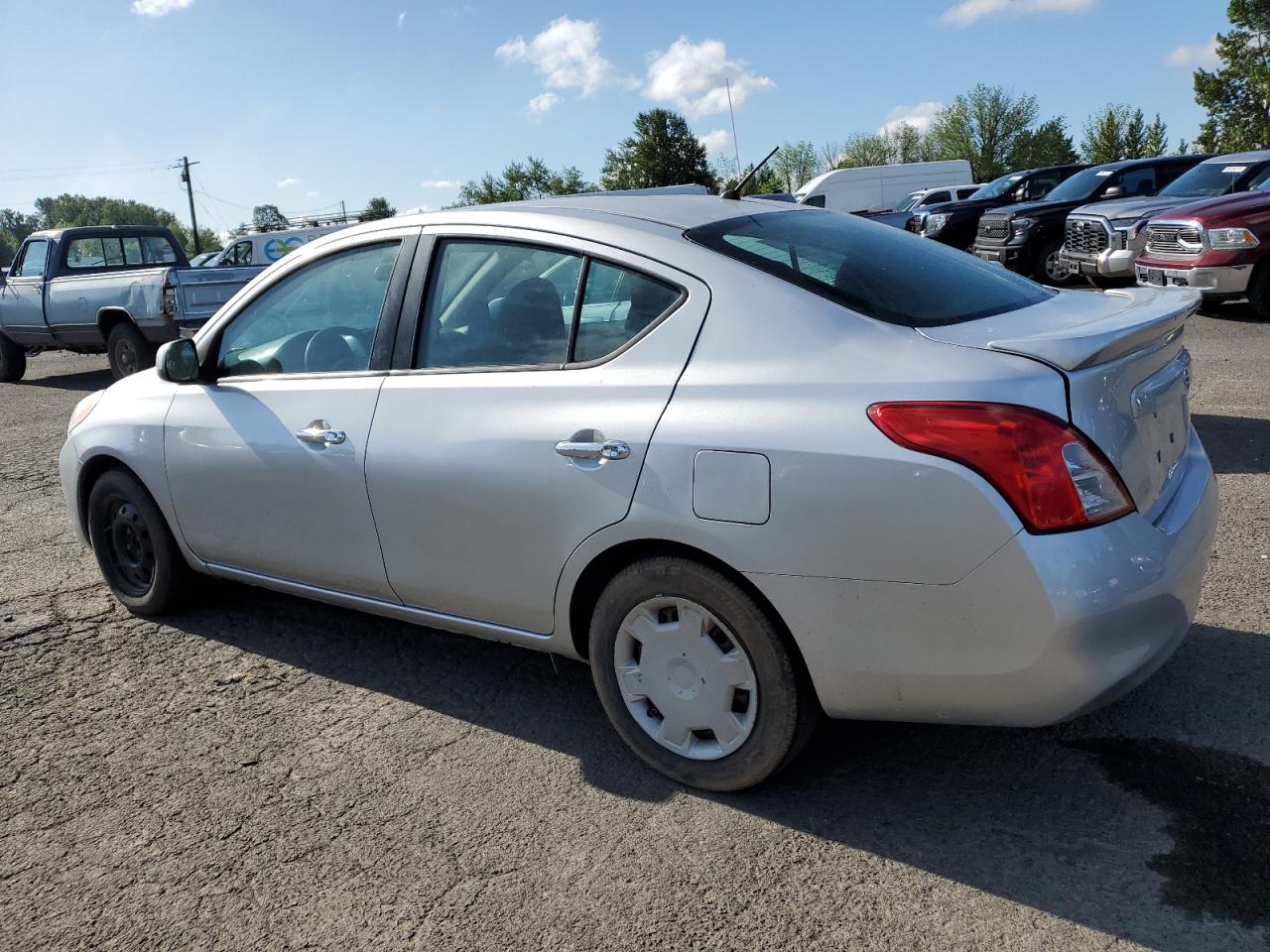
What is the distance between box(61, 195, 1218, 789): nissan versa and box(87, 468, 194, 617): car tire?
524 mm

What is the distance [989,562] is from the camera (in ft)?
8.02

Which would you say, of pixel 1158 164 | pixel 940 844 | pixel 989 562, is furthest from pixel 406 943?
pixel 1158 164

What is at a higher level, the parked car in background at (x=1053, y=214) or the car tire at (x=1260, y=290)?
the parked car in background at (x=1053, y=214)

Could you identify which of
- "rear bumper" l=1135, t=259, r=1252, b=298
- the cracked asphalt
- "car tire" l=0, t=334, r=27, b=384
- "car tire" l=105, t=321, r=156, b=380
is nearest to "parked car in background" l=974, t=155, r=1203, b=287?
"rear bumper" l=1135, t=259, r=1252, b=298

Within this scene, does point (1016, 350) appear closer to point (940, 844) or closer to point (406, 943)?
point (940, 844)

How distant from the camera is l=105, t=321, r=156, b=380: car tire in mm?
12672

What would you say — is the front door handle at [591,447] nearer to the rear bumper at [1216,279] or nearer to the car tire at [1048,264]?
the rear bumper at [1216,279]

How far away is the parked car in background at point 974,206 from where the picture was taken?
19.3 metres

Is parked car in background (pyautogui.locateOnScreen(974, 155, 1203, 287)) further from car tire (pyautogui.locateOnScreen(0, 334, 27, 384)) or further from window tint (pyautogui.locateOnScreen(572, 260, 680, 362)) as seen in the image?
car tire (pyautogui.locateOnScreen(0, 334, 27, 384))

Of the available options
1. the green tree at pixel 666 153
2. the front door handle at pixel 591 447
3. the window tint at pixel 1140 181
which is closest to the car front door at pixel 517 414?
the front door handle at pixel 591 447

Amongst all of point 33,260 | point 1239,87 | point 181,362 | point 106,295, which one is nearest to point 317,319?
point 181,362

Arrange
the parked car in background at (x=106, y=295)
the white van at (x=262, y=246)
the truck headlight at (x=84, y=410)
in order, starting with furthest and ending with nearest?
the white van at (x=262, y=246) < the parked car in background at (x=106, y=295) < the truck headlight at (x=84, y=410)

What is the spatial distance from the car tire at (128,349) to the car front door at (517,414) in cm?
1038

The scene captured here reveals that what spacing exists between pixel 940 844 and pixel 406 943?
1314 millimetres
